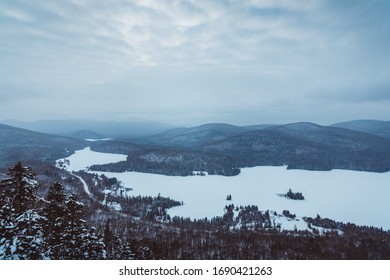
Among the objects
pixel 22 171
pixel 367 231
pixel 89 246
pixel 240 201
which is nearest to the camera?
pixel 22 171

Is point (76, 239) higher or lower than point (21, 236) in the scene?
lower

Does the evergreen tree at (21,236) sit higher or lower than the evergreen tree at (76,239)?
higher

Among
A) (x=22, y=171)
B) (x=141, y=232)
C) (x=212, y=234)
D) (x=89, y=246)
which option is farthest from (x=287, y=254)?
(x=22, y=171)

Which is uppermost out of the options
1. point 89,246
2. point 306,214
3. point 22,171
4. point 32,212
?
point 22,171

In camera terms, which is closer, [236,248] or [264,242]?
[236,248]

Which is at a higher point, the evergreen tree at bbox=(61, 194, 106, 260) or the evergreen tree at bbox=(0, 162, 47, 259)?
the evergreen tree at bbox=(0, 162, 47, 259)

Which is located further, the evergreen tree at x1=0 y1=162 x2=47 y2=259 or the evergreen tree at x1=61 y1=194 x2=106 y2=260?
the evergreen tree at x1=61 y1=194 x2=106 y2=260

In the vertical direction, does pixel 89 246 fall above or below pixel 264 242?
above

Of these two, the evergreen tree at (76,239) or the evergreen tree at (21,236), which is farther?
the evergreen tree at (76,239)

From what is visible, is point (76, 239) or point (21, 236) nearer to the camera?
point (21, 236)

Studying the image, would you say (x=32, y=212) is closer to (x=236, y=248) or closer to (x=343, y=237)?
(x=236, y=248)
